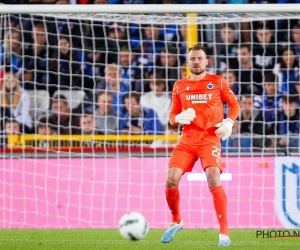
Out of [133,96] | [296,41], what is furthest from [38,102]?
[296,41]

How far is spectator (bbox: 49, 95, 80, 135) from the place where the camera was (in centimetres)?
1282

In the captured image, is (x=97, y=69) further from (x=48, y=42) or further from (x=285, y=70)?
(x=285, y=70)

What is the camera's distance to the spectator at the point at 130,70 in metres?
13.0

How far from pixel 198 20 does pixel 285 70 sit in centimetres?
168

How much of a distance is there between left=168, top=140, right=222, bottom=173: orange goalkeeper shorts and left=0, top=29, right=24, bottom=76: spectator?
188 inches

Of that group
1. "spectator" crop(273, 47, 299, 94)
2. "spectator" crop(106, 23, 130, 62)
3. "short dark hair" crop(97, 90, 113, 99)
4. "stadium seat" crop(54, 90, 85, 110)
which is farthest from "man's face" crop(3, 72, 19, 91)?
"spectator" crop(273, 47, 299, 94)

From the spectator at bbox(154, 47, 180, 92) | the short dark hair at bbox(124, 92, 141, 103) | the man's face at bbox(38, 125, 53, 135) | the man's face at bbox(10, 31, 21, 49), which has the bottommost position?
the man's face at bbox(38, 125, 53, 135)

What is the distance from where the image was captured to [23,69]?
13.2m

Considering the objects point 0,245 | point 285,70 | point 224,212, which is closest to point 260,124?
point 285,70

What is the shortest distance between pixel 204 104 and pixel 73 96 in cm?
461

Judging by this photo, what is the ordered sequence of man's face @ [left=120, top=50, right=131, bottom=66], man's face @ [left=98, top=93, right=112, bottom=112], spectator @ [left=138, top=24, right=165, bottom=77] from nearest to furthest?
man's face @ [left=98, top=93, right=112, bottom=112]
man's face @ [left=120, top=50, right=131, bottom=66]
spectator @ [left=138, top=24, right=165, bottom=77]

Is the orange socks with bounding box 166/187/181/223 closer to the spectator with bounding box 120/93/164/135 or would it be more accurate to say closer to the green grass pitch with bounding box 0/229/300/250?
the green grass pitch with bounding box 0/229/300/250

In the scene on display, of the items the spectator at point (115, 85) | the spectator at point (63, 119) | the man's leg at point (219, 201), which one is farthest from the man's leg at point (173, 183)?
the spectator at point (63, 119)

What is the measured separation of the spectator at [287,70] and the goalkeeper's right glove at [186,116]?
14.2ft
